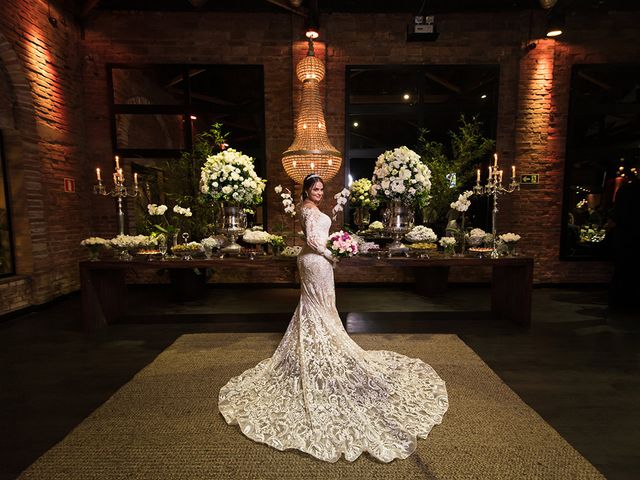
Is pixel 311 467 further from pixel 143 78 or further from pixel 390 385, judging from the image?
pixel 143 78

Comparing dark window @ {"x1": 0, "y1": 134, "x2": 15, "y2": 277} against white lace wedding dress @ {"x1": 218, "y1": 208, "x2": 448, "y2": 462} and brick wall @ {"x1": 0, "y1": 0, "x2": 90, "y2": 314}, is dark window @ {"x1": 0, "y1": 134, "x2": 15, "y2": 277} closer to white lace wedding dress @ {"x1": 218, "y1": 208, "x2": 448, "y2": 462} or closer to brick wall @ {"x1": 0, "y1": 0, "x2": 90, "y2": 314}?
brick wall @ {"x1": 0, "y1": 0, "x2": 90, "y2": 314}

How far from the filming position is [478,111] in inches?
267

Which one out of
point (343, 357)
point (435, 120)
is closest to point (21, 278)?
point (343, 357)

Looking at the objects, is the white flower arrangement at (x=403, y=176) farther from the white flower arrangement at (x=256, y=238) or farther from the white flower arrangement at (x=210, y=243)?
the white flower arrangement at (x=210, y=243)

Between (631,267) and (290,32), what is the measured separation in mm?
6937

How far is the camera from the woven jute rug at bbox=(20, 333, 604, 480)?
2094mm

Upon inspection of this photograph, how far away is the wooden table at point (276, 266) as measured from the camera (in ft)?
13.8

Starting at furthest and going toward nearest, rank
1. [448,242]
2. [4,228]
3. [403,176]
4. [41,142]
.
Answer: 1. [41,142]
2. [4,228]
3. [448,242]
4. [403,176]

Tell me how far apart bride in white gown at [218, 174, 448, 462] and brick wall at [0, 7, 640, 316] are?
404cm

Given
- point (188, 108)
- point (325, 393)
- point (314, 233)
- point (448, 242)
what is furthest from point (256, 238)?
point (188, 108)

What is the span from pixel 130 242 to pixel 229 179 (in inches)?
58.7

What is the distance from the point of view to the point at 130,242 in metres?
4.40

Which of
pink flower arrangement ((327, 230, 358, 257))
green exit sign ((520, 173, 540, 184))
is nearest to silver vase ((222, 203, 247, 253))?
pink flower arrangement ((327, 230, 358, 257))

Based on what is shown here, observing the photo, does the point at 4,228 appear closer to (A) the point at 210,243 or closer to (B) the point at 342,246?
(A) the point at 210,243
